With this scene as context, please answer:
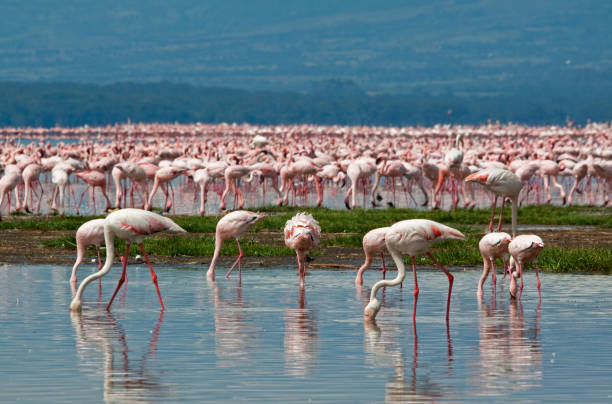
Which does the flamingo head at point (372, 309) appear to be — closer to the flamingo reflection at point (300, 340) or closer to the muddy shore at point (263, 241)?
the flamingo reflection at point (300, 340)

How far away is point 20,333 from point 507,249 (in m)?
4.91

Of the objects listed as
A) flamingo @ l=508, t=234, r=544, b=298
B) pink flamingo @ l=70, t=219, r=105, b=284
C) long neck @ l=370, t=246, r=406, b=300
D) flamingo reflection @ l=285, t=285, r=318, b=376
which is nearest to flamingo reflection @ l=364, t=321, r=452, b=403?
long neck @ l=370, t=246, r=406, b=300

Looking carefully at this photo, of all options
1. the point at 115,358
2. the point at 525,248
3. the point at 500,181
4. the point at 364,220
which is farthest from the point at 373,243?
the point at 364,220

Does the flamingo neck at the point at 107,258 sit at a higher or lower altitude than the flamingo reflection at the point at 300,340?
higher

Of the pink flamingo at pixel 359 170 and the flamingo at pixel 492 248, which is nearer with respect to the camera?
the flamingo at pixel 492 248

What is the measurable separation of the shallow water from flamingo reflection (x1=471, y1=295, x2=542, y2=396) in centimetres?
Result: 1

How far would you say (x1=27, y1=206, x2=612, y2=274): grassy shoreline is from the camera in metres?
14.9

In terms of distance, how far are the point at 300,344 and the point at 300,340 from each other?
0.21 m

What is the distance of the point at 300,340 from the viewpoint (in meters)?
9.75

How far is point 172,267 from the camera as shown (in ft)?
49.6

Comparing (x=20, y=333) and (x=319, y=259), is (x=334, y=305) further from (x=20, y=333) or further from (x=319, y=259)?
(x=319, y=259)

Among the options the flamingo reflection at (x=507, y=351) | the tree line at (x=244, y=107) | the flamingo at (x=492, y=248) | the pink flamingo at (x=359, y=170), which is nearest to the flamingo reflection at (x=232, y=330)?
the flamingo reflection at (x=507, y=351)

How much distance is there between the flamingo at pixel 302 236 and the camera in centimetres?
1326

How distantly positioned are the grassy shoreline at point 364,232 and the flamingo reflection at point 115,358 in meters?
5.14
